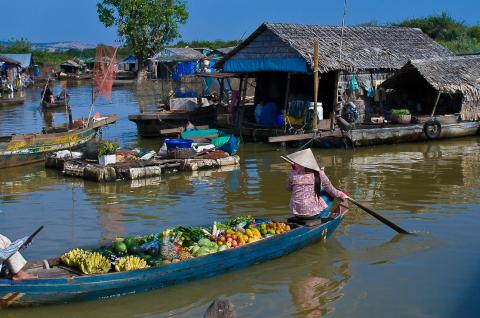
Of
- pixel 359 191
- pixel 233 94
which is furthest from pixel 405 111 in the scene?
pixel 359 191

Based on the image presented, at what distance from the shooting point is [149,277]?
6.52 meters

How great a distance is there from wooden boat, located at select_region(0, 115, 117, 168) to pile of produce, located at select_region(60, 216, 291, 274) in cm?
823

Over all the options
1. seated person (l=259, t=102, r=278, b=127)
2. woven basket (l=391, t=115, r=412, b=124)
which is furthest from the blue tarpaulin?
woven basket (l=391, t=115, r=412, b=124)

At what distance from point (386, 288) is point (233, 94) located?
517 inches

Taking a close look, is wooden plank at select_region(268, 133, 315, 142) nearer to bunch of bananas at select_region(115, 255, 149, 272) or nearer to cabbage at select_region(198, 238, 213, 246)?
cabbage at select_region(198, 238, 213, 246)

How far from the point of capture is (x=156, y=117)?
1908 centimetres

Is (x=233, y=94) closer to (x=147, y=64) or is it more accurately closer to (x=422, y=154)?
(x=422, y=154)

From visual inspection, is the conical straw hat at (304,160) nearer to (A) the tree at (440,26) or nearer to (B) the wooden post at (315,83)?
(B) the wooden post at (315,83)

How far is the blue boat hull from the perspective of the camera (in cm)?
602

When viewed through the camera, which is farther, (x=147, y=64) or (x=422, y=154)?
(x=147, y=64)

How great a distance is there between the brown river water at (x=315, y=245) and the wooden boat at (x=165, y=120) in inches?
143

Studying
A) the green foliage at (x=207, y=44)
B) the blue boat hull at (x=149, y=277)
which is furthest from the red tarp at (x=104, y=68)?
the green foliage at (x=207, y=44)

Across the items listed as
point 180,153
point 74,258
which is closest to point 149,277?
point 74,258

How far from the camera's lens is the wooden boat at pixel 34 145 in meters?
14.4
